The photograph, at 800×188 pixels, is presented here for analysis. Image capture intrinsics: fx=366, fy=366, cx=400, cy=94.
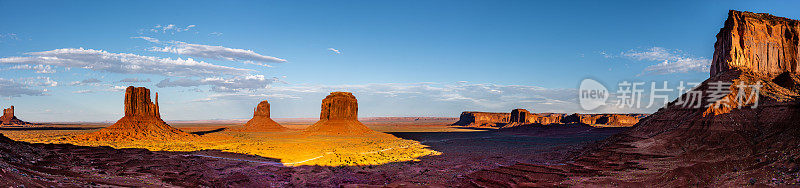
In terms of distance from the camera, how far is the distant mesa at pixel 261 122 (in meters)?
94.5

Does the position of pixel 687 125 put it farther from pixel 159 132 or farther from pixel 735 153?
pixel 159 132

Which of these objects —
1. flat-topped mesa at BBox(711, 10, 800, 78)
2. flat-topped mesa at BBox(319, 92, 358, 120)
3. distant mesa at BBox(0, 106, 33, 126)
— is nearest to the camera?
flat-topped mesa at BBox(711, 10, 800, 78)

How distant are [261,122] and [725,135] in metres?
94.5

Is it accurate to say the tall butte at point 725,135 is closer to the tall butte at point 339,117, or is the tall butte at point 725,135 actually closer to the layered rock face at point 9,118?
the tall butte at point 339,117

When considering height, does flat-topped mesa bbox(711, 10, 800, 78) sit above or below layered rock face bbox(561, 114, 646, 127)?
above

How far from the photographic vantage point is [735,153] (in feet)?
62.3

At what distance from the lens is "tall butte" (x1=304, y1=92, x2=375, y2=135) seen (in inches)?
2998

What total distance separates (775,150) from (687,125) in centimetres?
912

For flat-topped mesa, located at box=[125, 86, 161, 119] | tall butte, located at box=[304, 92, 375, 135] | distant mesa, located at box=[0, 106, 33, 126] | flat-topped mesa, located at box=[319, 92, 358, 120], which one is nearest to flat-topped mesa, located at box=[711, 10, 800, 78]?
tall butte, located at box=[304, 92, 375, 135]

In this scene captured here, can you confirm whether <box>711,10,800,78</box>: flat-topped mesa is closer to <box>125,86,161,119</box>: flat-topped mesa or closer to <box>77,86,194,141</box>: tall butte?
<box>77,86,194,141</box>: tall butte

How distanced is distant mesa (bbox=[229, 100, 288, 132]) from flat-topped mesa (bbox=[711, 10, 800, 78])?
88528 millimetres

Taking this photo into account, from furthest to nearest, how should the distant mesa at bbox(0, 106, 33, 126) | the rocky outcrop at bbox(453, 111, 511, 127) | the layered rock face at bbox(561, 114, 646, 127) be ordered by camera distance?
the rocky outcrop at bbox(453, 111, 511, 127)
the distant mesa at bbox(0, 106, 33, 126)
the layered rock face at bbox(561, 114, 646, 127)

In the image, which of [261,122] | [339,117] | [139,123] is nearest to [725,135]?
[139,123]

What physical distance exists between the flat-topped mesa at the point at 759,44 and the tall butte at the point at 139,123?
63.7 metres
